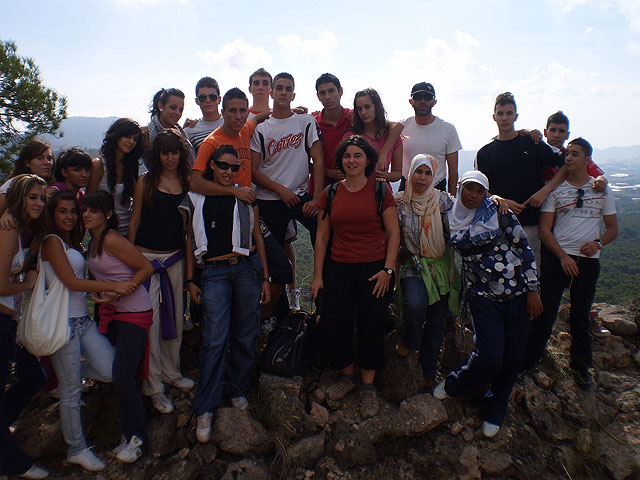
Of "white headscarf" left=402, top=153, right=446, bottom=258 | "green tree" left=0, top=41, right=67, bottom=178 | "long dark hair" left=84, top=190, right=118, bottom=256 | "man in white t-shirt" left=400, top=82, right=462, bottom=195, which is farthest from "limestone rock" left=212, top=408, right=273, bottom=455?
"green tree" left=0, top=41, right=67, bottom=178

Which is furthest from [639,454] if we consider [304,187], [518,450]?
[304,187]

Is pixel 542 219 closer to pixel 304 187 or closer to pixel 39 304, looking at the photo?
pixel 304 187

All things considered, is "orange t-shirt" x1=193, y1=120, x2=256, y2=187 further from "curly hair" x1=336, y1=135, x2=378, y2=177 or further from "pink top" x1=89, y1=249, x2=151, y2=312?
"pink top" x1=89, y1=249, x2=151, y2=312

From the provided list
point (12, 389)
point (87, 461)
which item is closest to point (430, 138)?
point (87, 461)

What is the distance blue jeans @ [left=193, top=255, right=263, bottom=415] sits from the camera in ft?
12.4

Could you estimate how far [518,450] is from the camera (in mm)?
4047

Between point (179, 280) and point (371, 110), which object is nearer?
point (179, 280)

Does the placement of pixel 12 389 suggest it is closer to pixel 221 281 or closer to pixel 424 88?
pixel 221 281

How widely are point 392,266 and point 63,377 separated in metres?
3.32

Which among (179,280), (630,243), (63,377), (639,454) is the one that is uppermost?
(179,280)

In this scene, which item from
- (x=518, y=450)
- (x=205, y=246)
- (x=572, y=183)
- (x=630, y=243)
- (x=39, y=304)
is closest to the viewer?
(x=39, y=304)

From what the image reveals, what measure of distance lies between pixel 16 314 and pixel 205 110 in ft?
10.7

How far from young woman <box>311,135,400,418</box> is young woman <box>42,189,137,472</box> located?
202cm

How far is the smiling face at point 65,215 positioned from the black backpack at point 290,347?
250cm
